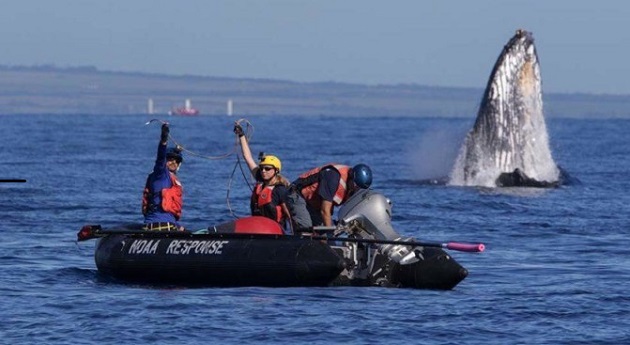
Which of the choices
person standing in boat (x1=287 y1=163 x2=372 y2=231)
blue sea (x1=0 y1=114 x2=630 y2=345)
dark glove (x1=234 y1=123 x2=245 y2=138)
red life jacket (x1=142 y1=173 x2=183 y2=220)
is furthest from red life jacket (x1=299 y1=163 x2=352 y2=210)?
red life jacket (x1=142 y1=173 x2=183 y2=220)

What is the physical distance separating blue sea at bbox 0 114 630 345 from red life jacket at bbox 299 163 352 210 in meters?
1.20

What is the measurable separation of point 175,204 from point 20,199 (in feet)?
37.7

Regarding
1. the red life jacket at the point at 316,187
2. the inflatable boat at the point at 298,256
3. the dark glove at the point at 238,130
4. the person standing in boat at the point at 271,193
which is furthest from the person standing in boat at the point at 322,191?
the dark glove at the point at 238,130

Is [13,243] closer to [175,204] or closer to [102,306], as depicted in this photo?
[175,204]

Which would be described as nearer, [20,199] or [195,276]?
[195,276]

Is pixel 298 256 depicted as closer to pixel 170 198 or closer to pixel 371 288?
pixel 371 288

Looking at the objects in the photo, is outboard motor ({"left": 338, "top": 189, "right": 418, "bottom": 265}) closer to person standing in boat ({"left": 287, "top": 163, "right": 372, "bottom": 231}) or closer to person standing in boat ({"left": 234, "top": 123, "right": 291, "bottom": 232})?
person standing in boat ({"left": 287, "top": 163, "right": 372, "bottom": 231})

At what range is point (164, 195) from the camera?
20172 mm

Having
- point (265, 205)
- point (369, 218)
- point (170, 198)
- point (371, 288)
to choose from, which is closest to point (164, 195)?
point (170, 198)

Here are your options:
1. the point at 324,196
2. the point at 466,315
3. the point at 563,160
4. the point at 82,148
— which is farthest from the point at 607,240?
the point at 82,148

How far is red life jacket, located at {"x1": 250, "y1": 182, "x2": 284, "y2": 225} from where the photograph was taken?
2005cm

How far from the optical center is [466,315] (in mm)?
17438

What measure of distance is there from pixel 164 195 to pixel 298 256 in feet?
7.06

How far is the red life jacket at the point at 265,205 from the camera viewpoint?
2005 cm
